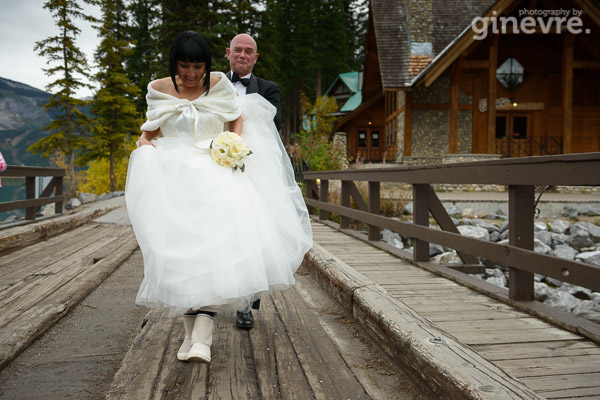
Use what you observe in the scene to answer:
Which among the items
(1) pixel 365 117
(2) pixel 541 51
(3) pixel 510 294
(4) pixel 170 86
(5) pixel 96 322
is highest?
(2) pixel 541 51

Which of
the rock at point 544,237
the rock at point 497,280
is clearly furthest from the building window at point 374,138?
the rock at point 497,280

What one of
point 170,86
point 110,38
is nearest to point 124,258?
point 170,86

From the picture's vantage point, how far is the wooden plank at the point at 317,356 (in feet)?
7.92

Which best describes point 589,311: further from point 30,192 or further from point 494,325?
point 30,192

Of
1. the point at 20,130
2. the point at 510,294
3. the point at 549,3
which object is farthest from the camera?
the point at 20,130

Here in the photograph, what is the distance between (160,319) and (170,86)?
1.82m

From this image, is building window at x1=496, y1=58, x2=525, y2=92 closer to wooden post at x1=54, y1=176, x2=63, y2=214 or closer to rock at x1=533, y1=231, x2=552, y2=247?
rock at x1=533, y1=231, x2=552, y2=247

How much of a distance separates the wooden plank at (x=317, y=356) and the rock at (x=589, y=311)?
9.61ft

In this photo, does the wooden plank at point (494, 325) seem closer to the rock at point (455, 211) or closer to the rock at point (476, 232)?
the rock at point (476, 232)

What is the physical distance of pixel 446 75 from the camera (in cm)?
2130

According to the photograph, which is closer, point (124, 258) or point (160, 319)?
point (160, 319)

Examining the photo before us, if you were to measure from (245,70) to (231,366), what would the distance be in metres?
2.33

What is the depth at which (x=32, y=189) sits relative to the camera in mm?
9688

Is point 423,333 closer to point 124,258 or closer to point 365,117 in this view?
point 124,258
